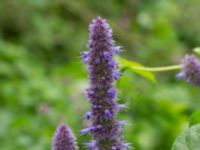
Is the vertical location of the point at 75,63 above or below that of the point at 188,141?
above

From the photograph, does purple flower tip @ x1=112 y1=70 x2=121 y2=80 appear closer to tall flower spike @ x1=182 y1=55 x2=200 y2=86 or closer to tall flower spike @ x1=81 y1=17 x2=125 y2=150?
tall flower spike @ x1=81 y1=17 x2=125 y2=150

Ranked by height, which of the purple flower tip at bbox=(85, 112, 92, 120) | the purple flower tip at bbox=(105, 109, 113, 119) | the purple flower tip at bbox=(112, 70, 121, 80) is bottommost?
the purple flower tip at bbox=(105, 109, 113, 119)

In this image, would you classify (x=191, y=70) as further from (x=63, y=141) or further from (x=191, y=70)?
(x=63, y=141)

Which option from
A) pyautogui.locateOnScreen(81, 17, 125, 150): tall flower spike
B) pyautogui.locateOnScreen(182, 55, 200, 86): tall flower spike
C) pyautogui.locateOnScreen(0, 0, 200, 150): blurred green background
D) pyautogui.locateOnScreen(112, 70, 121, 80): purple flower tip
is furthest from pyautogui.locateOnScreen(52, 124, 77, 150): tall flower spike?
pyautogui.locateOnScreen(0, 0, 200, 150): blurred green background

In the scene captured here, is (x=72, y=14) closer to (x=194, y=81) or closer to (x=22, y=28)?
(x=22, y=28)

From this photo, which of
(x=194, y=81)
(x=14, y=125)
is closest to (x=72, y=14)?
(x=14, y=125)

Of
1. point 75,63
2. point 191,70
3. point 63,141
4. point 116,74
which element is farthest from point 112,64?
point 75,63
